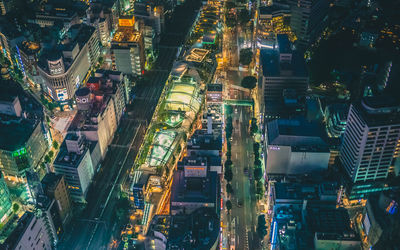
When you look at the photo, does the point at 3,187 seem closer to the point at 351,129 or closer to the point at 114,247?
the point at 114,247

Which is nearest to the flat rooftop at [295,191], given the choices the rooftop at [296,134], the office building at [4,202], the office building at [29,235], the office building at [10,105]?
the rooftop at [296,134]

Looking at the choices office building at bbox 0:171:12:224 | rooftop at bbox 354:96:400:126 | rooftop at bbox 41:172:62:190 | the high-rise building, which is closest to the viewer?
rooftop at bbox 41:172:62:190

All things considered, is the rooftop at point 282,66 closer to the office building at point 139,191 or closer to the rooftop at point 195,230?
the office building at point 139,191

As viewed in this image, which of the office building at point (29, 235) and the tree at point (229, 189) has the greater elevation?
the office building at point (29, 235)

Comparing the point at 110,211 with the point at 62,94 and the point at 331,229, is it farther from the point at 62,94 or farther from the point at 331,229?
the point at 331,229

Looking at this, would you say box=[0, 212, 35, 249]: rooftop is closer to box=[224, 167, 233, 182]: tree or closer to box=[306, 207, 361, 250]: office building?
box=[224, 167, 233, 182]: tree

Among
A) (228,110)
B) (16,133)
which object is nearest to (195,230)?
(16,133)

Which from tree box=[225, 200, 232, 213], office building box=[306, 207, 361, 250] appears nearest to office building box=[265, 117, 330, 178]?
tree box=[225, 200, 232, 213]
